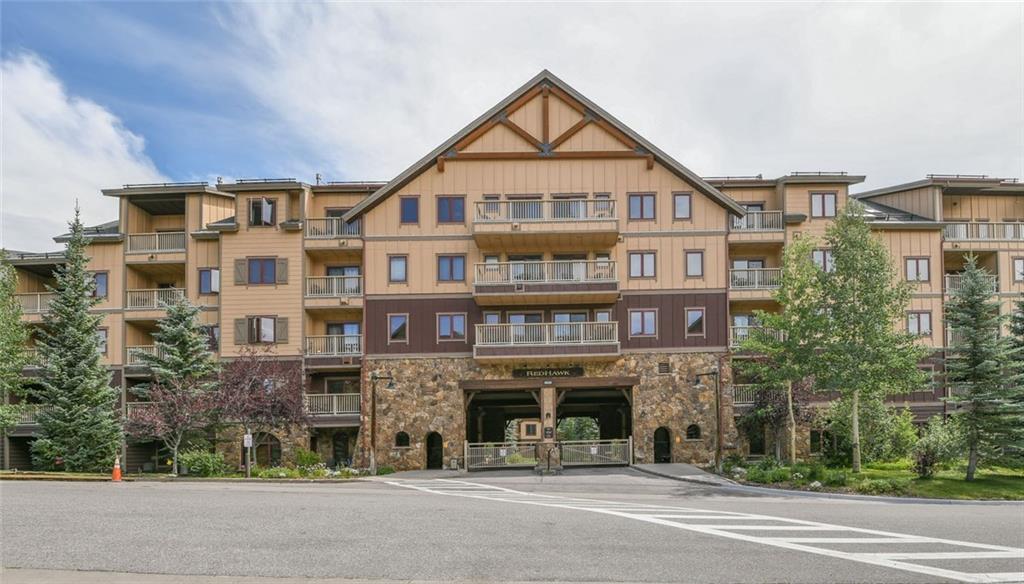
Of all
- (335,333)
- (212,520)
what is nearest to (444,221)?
(335,333)

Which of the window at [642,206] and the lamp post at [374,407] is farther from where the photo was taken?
the window at [642,206]

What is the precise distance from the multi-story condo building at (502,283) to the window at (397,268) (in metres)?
0.10

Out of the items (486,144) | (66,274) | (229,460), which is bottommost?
(229,460)

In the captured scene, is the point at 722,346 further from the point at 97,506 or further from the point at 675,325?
the point at 97,506

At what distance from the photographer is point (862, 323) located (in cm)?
2886

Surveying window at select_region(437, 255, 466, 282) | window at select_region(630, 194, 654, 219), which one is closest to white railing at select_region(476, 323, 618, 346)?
window at select_region(437, 255, 466, 282)

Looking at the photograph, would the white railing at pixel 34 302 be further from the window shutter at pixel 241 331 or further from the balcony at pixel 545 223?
the balcony at pixel 545 223

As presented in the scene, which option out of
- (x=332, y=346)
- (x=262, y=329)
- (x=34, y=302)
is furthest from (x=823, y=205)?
(x=34, y=302)

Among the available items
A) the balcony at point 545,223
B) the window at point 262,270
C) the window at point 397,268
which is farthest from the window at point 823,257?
the window at point 262,270

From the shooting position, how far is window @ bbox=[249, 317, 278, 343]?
39125 millimetres

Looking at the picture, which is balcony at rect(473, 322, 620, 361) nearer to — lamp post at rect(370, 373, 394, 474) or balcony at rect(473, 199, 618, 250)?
balcony at rect(473, 199, 618, 250)

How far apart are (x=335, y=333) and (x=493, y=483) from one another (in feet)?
47.3

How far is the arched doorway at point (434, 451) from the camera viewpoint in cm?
3909

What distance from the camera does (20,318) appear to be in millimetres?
39250
